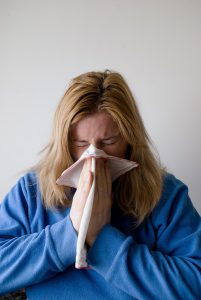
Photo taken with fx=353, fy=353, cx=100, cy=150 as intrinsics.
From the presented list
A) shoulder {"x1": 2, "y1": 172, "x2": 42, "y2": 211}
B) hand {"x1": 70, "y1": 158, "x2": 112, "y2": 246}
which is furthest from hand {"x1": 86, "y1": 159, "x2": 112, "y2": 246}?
shoulder {"x1": 2, "y1": 172, "x2": 42, "y2": 211}

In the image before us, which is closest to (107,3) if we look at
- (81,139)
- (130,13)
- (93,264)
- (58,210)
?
(130,13)

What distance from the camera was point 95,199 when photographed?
72 cm

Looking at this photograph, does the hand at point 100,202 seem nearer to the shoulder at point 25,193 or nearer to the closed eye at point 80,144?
the closed eye at point 80,144

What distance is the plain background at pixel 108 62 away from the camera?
0.95 m

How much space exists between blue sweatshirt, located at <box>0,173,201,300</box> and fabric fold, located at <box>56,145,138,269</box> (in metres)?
0.04

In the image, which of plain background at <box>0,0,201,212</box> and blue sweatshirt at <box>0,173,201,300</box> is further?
plain background at <box>0,0,201,212</box>

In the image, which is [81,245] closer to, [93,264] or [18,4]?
[93,264]

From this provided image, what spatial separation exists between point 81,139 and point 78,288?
33 centimetres

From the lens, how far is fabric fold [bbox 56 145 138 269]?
676mm

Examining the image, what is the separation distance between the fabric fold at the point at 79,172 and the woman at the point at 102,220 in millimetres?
16

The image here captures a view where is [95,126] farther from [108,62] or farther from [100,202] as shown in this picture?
[108,62]

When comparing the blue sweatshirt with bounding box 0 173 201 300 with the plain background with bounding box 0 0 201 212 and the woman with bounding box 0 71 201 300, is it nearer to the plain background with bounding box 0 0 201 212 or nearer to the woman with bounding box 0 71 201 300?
the woman with bounding box 0 71 201 300

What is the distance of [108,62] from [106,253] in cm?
55

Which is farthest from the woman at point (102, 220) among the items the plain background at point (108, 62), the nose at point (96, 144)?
the plain background at point (108, 62)
